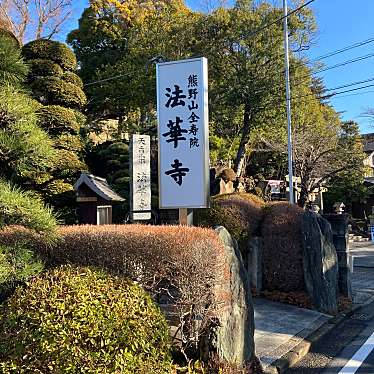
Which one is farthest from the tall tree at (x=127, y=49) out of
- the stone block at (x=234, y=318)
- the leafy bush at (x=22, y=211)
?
the leafy bush at (x=22, y=211)

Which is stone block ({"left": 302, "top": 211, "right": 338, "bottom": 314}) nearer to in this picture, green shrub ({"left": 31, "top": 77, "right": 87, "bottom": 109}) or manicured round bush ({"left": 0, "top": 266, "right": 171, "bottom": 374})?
manicured round bush ({"left": 0, "top": 266, "right": 171, "bottom": 374})

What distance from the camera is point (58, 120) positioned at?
1217 cm

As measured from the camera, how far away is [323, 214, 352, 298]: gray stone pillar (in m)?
8.59

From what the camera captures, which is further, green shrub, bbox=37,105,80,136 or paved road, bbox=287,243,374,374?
green shrub, bbox=37,105,80,136

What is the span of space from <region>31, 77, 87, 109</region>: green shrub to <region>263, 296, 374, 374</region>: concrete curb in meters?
9.69

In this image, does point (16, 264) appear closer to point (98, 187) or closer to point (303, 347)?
point (303, 347)

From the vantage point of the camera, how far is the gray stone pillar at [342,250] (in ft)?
28.2

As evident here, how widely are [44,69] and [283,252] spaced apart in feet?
29.3

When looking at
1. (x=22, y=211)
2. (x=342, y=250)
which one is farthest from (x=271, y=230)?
(x=22, y=211)

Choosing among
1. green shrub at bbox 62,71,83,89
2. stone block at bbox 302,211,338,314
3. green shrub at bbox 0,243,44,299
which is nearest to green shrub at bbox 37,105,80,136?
green shrub at bbox 62,71,83,89

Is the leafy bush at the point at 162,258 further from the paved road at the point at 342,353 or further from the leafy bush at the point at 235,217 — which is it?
the leafy bush at the point at 235,217

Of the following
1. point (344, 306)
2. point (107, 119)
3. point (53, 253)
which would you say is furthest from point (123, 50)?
point (53, 253)

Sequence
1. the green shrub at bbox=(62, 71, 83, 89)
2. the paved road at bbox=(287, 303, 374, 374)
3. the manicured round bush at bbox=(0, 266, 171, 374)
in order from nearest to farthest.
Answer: the manicured round bush at bbox=(0, 266, 171, 374) → the paved road at bbox=(287, 303, 374, 374) → the green shrub at bbox=(62, 71, 83, 89)

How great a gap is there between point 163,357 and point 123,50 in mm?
21649
